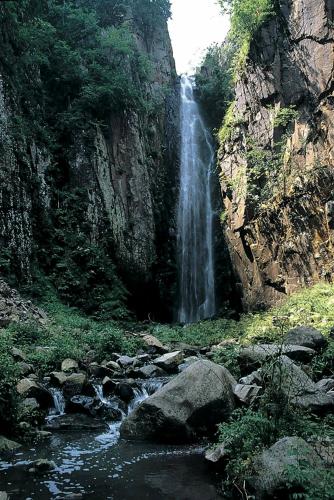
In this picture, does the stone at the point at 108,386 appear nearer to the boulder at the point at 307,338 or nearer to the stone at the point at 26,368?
the stone at the point at 26,368

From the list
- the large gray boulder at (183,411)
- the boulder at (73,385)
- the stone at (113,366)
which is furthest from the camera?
the stone at (113,366)

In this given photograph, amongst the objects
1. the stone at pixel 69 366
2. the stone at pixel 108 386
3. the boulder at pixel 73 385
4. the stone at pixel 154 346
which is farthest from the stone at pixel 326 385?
the stone at pixel 154 346

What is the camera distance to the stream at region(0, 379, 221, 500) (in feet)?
16.6

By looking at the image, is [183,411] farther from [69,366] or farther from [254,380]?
[69,366]

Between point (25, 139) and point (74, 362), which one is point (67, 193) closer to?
point (25, 139)

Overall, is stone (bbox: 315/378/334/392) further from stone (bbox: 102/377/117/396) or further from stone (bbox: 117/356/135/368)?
stone (bbox: 117/356/135/368)

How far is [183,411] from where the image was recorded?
6875 millimetres

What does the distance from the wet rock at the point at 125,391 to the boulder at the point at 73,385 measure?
0.70 meters

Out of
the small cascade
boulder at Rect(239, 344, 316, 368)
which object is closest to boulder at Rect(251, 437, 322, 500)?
boulder at Rect(239, 344, 316, 368)

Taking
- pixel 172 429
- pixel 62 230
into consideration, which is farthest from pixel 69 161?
pixel 172 429

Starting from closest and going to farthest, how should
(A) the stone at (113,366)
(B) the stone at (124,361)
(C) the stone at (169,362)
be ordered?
(A) the stone at (113,366) → (C) the stone at (169,362) → (B) the stone at (124,361)

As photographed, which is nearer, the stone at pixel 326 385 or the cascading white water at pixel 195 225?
the stone at pixel 326 385

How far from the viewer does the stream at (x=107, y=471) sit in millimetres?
5051

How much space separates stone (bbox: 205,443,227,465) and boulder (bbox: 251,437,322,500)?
0.81 metres
